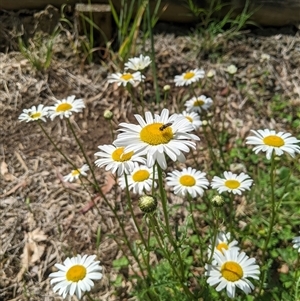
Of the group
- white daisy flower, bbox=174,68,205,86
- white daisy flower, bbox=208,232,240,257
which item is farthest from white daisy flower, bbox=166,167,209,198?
white daisy flower, bbox=174,68,205,86

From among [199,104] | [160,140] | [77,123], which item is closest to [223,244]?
[160,140]

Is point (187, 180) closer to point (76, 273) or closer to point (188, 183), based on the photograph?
point (188, 183)

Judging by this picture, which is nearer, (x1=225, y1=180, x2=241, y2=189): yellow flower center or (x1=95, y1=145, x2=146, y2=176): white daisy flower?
(x1=95, y1=145, x2=146, y2=176): white daisy flower

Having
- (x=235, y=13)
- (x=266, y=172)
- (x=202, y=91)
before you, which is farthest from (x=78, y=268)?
(x=235, y=13)

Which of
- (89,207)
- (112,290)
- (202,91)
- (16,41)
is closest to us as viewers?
(112,290)

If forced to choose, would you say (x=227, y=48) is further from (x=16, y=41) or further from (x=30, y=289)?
(x=30, y=289)

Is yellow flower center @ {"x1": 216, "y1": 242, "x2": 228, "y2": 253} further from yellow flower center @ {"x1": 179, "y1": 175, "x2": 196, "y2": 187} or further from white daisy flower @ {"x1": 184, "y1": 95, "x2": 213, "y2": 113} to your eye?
white daisy flower @ {"x1": 184, "y1": 95, "x2": 213, "y2": 113}
